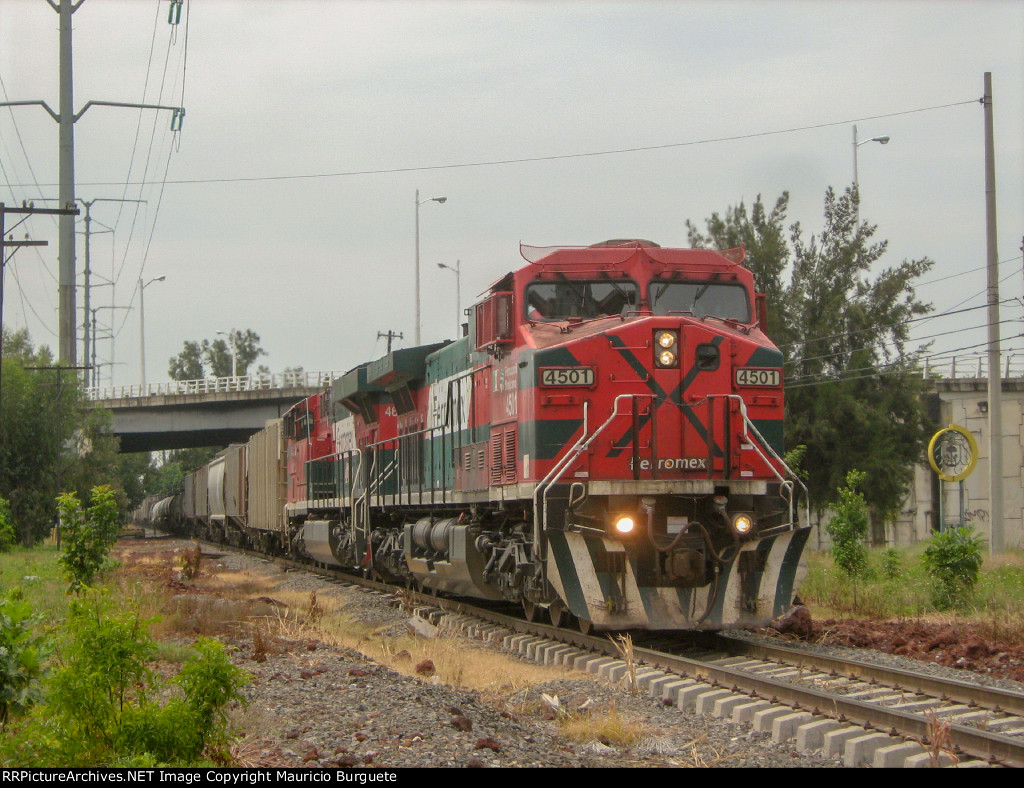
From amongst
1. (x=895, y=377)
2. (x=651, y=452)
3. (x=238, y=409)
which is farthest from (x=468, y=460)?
(x=238, y=409)

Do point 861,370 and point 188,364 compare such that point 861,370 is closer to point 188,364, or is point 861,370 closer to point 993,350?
point 993,350

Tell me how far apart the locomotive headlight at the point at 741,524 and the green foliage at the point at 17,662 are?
5.78 m

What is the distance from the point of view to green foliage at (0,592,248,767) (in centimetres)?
562

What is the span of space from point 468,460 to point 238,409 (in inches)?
1805

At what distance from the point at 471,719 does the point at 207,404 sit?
51.7 metres

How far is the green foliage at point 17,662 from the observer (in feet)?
23.5

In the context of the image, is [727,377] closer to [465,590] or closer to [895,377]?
[465,590]

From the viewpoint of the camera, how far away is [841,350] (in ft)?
98.1

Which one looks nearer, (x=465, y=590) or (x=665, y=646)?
(x=665, y=646)

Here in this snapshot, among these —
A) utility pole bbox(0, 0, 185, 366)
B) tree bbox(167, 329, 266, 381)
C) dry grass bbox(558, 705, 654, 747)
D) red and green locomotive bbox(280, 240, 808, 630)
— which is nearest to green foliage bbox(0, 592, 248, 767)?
dry grass bbox(558, 705, 654, 747)

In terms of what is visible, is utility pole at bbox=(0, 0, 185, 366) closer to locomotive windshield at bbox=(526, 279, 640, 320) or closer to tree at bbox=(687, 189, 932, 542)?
tree at bbox=(687, 189, 932, 542)

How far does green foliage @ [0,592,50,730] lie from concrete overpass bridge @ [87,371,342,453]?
155 feet

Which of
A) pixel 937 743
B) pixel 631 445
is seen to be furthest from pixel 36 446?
pixel 937 743

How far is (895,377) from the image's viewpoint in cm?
2966
